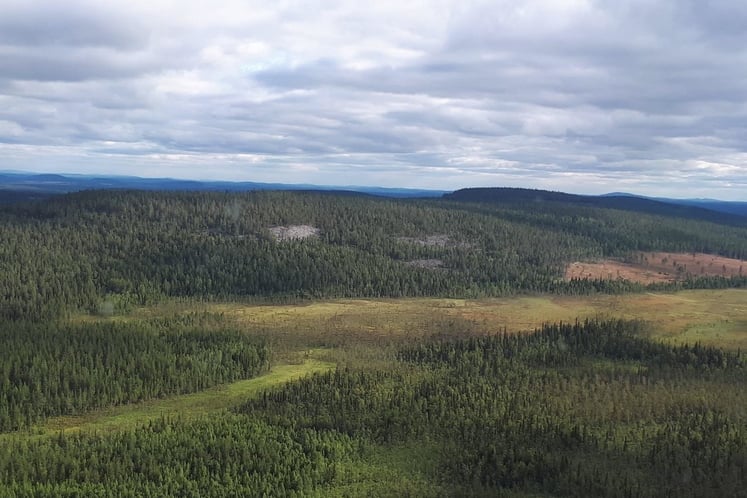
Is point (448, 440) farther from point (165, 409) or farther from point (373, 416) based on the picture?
point (165, 409)

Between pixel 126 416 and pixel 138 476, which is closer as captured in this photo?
pixel 138 476

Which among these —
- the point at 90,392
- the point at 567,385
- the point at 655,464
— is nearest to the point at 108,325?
the point at 90,392

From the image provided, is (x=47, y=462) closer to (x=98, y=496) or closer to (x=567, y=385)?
(x=98, y=496)

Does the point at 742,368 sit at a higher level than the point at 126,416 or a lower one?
higher

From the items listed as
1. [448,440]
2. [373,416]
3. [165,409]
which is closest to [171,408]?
[165,409]

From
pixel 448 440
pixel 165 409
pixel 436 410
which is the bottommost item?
pixel 165 409

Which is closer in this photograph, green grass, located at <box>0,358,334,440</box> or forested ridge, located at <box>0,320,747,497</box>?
forested ridge, located at <box>0,320,747,497</box>

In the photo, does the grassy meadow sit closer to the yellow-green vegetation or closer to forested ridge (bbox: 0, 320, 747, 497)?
the yellow-green vegetation

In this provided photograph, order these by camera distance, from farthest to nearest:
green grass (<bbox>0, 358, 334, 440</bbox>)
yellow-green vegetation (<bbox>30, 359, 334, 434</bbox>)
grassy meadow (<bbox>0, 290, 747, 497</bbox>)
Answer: yellow-green vegetation (<bbox>30, 359, 334, 434</bbox>)
green grass (<bbox>0, 358, 334, 440</bbox>)
grassy meadow (<bbox>0, 290, 747, 497</bbox>)

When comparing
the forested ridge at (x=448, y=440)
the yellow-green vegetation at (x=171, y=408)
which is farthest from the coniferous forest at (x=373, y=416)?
the yellow-green vegetation at (x=171, y=408)

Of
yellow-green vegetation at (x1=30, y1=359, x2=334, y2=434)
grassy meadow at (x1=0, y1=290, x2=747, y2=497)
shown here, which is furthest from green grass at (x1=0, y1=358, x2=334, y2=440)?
grassy meadow at (x1=0, y1=290, x2=747, y2=497)

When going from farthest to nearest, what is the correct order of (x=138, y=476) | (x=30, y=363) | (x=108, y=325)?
(x=108, y=325)
(x=30, y=363)
(x=138, y=476)
